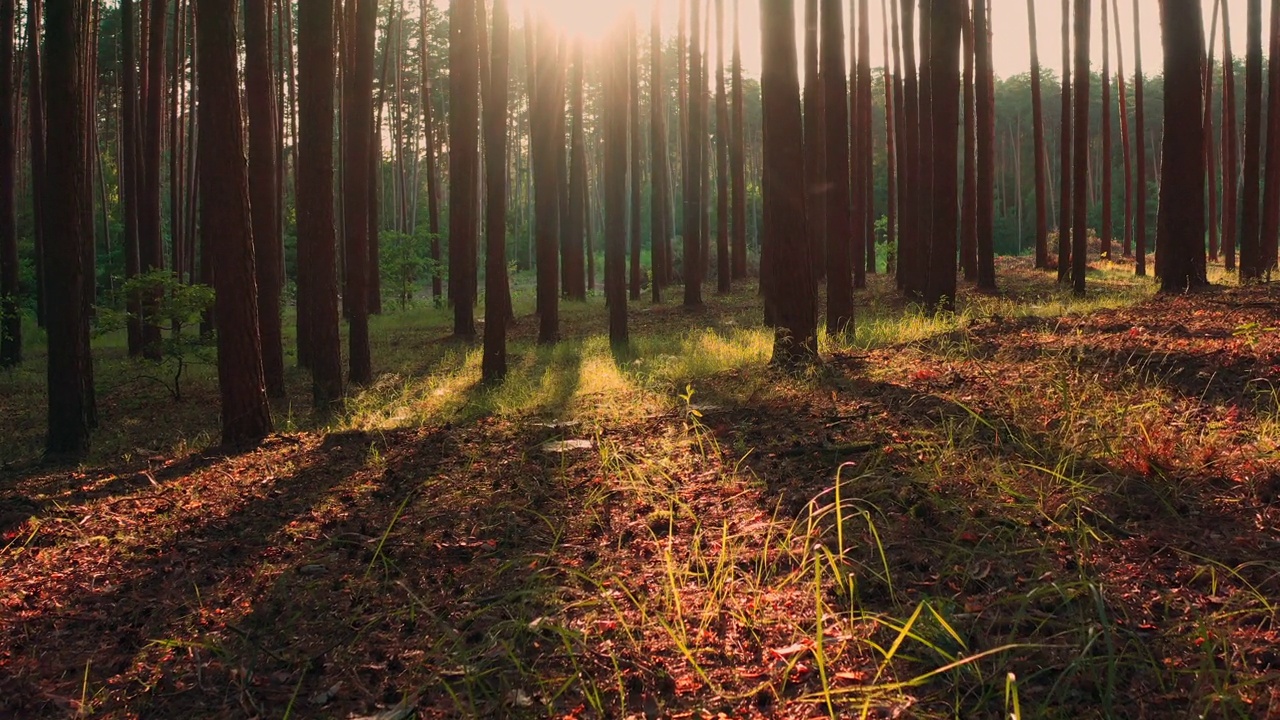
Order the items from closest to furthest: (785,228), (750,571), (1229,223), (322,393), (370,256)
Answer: (750,571)
(785,228)
(322,393)
(370,256)
(1229,223)

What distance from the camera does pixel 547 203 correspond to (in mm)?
16125

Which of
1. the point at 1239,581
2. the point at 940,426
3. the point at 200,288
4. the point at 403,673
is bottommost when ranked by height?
the point at 403,673

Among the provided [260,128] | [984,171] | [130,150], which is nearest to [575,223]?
[130,150]

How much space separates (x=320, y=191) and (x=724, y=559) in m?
Answer: 8.36

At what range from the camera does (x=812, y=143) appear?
13.3m

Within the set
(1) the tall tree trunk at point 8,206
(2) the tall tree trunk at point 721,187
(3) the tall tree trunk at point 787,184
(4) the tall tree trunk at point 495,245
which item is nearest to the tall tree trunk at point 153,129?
(1) the tall tree trunk at point 8,206

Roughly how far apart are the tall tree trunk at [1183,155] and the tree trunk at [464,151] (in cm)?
879

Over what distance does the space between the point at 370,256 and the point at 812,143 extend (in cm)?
1164

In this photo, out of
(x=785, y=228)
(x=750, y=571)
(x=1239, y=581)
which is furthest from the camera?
(x=785, y=228)

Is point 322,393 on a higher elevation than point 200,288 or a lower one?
lower

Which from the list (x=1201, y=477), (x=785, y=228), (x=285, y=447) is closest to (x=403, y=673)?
(x=1201, y=477)

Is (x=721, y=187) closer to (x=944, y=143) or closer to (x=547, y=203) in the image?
(x=547, y=203)

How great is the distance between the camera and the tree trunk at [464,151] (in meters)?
11.2

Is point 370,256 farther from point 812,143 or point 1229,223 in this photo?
point 1229,223
